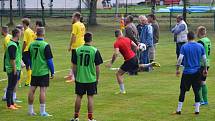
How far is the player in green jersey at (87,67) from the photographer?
11117 mm

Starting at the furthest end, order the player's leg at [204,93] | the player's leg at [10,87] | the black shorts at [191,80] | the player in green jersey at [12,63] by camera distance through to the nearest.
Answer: the player's leg at [204,93], the player's leg at [10,87], the player in green jersey at [12,63], the black shorts at [191,80]

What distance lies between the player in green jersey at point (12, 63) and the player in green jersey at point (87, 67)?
1.84m

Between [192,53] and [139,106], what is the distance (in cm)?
217

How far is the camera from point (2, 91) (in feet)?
51.3

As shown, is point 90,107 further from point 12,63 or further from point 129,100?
point 129,100

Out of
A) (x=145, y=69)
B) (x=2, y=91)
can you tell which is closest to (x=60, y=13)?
(x=145, y=69)

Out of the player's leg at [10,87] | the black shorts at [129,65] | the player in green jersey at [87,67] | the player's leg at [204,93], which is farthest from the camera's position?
the black shorts at [129,65]

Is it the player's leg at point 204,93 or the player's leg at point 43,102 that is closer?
the player's leg at point 43,102

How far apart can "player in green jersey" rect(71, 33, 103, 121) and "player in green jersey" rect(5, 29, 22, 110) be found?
1.84 meters

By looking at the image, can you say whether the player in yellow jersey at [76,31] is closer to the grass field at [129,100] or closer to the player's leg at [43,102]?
the grass field at [129,100]

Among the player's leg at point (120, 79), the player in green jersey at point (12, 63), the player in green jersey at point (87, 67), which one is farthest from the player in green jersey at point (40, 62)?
the player's leg at point (120, 79)

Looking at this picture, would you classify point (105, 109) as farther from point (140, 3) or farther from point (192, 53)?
point (140, 3)

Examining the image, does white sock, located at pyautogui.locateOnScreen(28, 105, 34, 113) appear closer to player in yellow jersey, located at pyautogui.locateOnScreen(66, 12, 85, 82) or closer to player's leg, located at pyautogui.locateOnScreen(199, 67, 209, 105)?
player's leg, located at pyautogui.locateOnScreen(199, 67, 209, 105)

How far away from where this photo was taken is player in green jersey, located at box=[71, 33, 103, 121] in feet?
36.5
